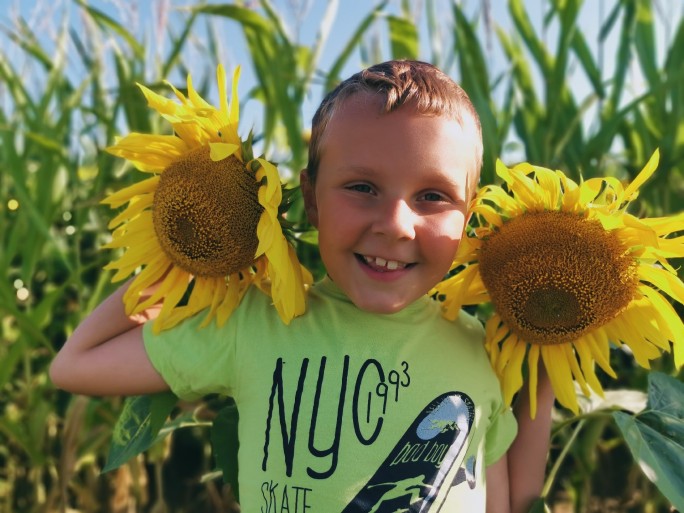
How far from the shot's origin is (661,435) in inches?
34.5

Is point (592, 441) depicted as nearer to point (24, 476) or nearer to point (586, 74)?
point (586, 74)

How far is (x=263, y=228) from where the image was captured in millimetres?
724

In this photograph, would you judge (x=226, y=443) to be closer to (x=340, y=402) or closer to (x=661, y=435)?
(x=340, y=402)

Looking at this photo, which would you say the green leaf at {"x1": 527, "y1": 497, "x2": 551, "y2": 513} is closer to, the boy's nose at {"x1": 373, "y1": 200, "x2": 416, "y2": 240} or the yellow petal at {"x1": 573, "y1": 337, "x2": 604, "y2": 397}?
the yellow petal at {"x1": 573, "y1": 337, "x2": 604, "y2": 397}

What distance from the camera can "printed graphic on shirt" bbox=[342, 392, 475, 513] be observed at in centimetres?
74

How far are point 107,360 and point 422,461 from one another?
35cm

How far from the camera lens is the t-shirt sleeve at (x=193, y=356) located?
2.54ft

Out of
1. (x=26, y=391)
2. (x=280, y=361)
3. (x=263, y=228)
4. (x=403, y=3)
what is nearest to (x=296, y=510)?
(x=280, y=361)

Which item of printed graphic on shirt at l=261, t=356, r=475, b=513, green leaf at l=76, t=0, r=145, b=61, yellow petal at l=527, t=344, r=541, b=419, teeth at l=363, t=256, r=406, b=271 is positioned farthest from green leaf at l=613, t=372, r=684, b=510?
green leaf at l=76, t=0, r=145, b=61

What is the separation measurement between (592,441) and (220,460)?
0.70 m

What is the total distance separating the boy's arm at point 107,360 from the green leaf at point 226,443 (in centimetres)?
13

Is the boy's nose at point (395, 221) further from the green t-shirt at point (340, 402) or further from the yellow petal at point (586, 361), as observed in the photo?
the yellow petal at point (586, 361)

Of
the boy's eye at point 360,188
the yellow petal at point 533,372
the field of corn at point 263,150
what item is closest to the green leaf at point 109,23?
the field of corn at point 263,150

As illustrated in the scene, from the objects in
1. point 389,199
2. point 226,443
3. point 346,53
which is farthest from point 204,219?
point 346,53
